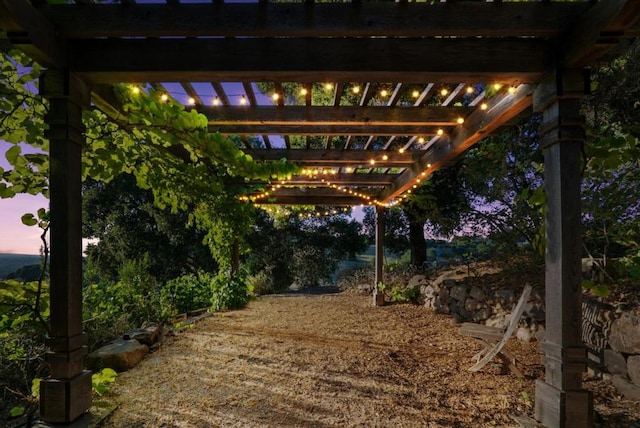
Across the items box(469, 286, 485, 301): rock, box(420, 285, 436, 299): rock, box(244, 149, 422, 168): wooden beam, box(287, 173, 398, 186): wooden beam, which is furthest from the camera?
box(420, 285, 436, 299): rock

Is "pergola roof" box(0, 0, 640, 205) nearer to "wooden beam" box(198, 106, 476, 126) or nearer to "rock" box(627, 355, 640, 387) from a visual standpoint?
"wooden beam" box(198, 106, 476, 126)

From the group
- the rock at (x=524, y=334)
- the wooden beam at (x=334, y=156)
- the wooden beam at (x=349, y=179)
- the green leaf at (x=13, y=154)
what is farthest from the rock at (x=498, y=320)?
the green leaf at (x=13, y=154)

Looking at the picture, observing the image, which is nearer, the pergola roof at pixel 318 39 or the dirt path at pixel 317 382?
the pergola roof at pixel 318 39

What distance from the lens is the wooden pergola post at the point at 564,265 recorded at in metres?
2.17

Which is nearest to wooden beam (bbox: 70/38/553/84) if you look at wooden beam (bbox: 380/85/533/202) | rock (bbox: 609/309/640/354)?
wooden beam (bbox: 380/85/533/202)

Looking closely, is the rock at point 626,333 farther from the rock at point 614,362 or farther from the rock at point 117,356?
the rock at point 117,356

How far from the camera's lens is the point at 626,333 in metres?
3.09

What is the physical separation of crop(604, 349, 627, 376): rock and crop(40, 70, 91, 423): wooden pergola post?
4354mm

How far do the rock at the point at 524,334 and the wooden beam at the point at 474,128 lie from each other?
2.50 metres

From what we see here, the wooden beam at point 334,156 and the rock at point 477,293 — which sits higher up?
the wooden beam at point 334,156

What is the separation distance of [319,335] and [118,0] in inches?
175

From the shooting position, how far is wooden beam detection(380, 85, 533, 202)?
2.84 m

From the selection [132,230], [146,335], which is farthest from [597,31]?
[132,230]

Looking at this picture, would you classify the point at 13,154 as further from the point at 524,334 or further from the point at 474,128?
the point at 524,334
